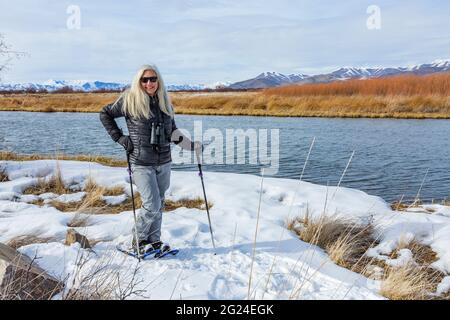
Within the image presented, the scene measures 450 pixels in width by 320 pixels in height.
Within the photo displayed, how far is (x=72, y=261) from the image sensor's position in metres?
3.34

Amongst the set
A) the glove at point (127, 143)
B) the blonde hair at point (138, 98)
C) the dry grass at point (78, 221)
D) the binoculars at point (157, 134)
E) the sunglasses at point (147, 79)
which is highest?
the sunglasses at point (147, 79)

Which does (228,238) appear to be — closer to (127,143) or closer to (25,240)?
(127,143)

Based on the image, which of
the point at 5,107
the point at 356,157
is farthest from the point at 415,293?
the point at 5,107

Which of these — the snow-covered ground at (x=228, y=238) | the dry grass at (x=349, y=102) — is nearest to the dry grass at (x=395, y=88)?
the dry grass at (x=349, y=102)

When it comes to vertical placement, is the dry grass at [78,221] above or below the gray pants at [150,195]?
below

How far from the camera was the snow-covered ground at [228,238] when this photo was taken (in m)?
3.12

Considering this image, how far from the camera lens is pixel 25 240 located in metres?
3.85

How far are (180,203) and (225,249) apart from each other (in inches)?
76.5

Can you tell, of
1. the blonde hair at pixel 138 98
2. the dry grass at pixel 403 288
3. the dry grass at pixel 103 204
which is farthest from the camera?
the dry grass at pixel 103 204

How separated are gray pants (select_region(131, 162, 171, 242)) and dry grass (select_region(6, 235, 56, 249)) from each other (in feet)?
3.11

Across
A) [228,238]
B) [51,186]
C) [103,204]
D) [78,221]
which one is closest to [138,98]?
[228,238]

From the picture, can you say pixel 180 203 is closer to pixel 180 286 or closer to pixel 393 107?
pixel 180 286

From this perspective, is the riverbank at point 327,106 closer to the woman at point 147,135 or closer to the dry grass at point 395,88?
the dry grass at point 395,88

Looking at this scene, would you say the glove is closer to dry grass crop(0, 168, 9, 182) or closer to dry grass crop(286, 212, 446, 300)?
dry grass crop(286, 212, 446, 300)
